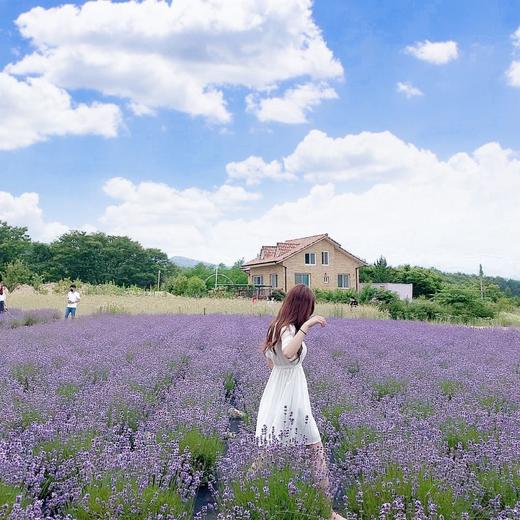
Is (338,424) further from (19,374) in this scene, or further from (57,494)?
(19,374)

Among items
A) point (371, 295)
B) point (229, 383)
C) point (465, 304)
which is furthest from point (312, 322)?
point (371, 295)

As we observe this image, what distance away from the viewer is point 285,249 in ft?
121

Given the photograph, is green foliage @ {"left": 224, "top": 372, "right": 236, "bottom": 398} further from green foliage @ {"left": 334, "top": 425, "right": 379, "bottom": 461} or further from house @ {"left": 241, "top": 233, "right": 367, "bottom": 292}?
house @ {"left": 241, "top": 233, "right": 367, "bottom": 292}

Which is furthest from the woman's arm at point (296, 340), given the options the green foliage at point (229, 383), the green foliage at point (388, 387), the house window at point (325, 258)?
the house window at point (325, 258)

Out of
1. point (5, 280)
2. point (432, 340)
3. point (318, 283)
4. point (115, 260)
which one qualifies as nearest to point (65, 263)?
point (115, 260)

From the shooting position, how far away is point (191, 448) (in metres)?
3.67

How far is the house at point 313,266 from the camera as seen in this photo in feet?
111

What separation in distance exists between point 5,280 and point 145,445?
30966mm

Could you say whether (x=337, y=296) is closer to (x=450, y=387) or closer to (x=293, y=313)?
(x=450, y=387)

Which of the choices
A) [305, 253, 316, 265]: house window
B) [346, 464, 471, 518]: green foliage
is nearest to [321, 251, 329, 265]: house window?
[305, 253, 316, 265]: house window

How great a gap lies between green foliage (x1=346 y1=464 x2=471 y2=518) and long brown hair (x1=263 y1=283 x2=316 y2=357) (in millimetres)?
927

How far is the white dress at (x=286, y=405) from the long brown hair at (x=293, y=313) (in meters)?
0.03

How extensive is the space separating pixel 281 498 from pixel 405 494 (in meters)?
0.64

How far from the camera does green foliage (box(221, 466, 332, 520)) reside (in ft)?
8.49
